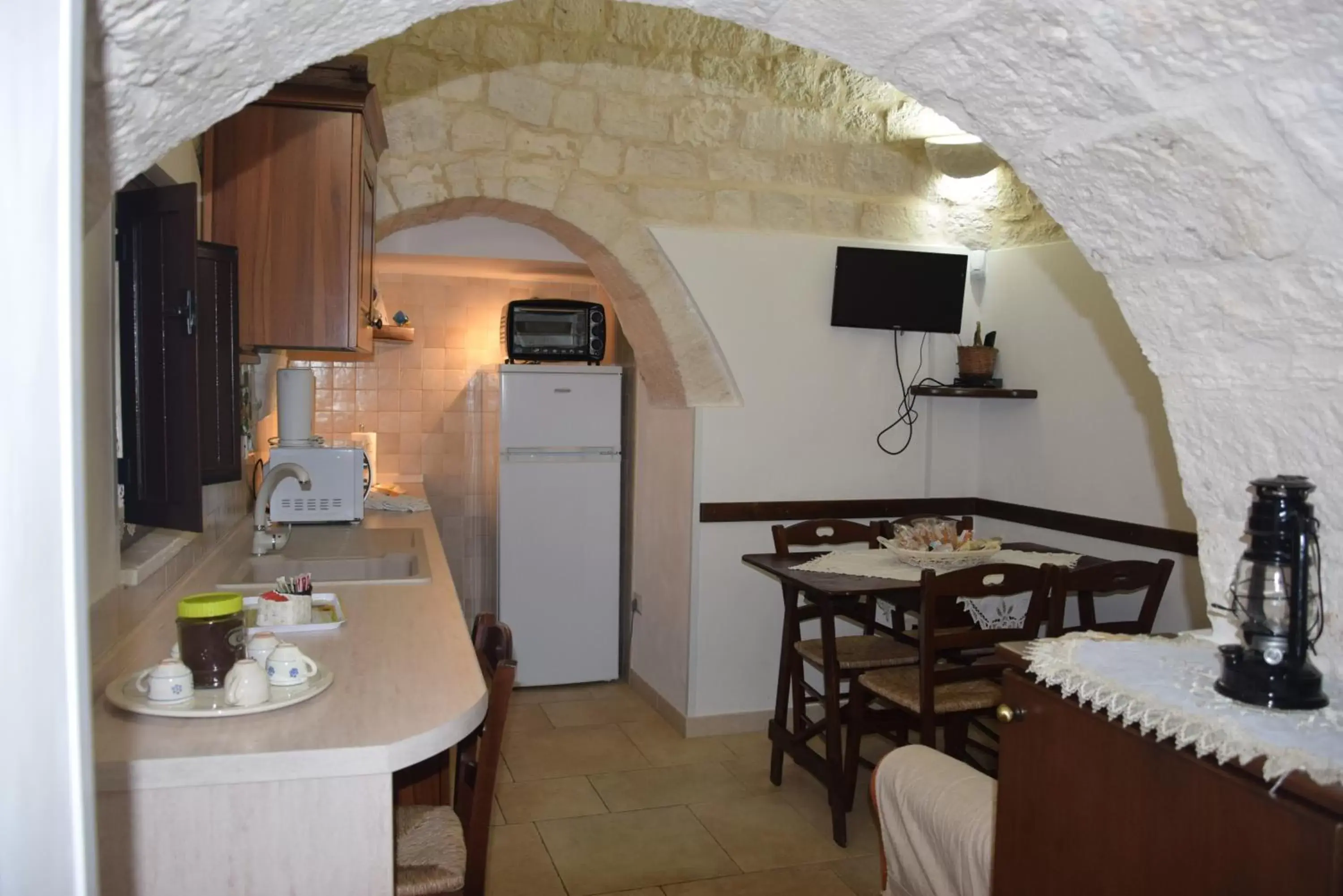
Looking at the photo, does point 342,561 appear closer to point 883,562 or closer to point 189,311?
point 189,311

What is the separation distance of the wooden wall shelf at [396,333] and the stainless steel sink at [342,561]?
57.2 inches

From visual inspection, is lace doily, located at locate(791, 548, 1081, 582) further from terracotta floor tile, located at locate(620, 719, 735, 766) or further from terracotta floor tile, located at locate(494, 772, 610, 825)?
terracotta floor tile, located at locate(494, 772, 610, 825)

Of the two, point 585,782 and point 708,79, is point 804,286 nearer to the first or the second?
point 708,79

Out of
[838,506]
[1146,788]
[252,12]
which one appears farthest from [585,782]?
[252,12]

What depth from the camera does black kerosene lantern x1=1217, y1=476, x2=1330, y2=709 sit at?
115 cm

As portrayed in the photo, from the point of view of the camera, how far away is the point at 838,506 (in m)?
4.26

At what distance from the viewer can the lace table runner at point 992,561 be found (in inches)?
125

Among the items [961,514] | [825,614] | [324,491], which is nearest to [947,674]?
[825,614]

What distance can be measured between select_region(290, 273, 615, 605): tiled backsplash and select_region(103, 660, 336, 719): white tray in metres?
3.90

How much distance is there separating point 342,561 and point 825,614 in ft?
5.23

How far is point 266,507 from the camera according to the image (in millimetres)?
3174

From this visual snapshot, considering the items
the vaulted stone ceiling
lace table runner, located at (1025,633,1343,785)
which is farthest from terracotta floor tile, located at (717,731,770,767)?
lace table runner, located at (1025,633,1343,785)

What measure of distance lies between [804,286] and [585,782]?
221cm

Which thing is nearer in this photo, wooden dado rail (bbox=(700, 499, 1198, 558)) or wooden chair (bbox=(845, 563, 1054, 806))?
wooden chair (bbox=(845, 563, 1054, 806))
